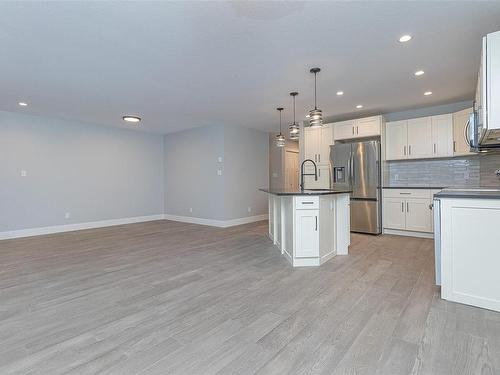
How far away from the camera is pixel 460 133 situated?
452 centimetres

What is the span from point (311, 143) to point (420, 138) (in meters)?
2.15

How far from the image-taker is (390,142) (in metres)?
5.36

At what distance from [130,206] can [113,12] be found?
576 centimetres

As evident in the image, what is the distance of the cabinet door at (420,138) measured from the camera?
16.1ft

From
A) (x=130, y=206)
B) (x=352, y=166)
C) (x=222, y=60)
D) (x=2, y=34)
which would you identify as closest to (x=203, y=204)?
(x=130, y=206)

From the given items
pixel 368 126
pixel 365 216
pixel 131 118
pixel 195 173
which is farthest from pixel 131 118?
pixel 365 216

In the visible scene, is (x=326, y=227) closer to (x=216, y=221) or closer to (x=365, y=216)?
(x=365, y=216)

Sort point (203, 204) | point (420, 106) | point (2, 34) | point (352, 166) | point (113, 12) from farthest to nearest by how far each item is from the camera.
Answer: point (203, 204)
point (352, 166)
point (420, 106)
point (2, 34)
point (113, 12)

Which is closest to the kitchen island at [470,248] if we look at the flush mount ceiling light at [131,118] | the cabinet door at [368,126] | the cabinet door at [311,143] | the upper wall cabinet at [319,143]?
the cabinet door at [368,126]

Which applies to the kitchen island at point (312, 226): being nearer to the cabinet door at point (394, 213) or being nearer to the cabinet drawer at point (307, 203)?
the cabinet drawer at point (307, 203)

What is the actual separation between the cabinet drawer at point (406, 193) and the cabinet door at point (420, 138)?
649 mm

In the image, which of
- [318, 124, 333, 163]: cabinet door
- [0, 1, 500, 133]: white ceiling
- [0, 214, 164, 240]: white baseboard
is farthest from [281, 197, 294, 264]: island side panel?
[0, 214, 164, 240]: white baseboard

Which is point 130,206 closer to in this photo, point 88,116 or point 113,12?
point 88,116

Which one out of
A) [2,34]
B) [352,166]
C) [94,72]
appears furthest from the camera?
[352,166]
